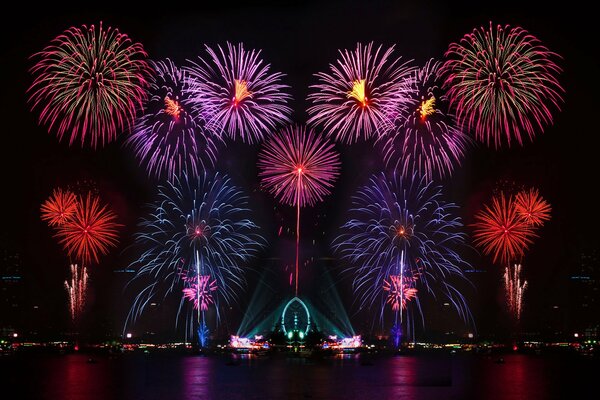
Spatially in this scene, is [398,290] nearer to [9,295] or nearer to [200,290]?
[200,290]

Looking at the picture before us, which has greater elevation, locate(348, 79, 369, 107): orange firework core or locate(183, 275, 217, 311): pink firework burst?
locate(348, 79, 369, 107): orange firework core

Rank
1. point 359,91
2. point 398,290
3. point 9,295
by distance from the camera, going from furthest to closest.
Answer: point 9,295, point 398,290, point 359,91

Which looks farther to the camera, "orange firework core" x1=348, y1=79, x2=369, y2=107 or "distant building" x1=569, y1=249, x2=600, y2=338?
"distant building" x1=569, y1=249, x2=600, y2=338

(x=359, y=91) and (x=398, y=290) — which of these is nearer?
(x=359, y=91)

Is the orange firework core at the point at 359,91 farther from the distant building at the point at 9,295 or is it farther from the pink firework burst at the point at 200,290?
the distant building at the point at 9,295

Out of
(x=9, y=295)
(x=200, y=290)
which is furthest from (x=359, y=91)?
(x=9, y=295)

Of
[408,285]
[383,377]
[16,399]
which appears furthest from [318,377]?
[16,399]

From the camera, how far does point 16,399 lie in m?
46.4

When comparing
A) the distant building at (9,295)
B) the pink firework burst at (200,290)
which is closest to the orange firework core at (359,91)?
the pink firework burst at (200,290)

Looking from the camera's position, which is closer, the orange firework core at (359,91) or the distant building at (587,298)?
the orange firework core at (359,91)

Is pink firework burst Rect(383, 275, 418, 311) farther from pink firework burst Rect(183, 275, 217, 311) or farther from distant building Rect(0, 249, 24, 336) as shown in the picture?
distant building Rect(0, 249, 24, 336)

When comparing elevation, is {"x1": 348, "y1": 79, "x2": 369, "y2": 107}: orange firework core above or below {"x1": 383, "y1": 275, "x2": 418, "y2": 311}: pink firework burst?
above

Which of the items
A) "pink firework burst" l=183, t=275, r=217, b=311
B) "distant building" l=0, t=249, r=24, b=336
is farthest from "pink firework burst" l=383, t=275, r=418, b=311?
"distant building" l=0, t=249, r=24, b=336

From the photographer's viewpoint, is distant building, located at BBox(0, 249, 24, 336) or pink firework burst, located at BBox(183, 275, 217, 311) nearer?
pink firework burst, located at BBox(183, 275, 217, 311)
